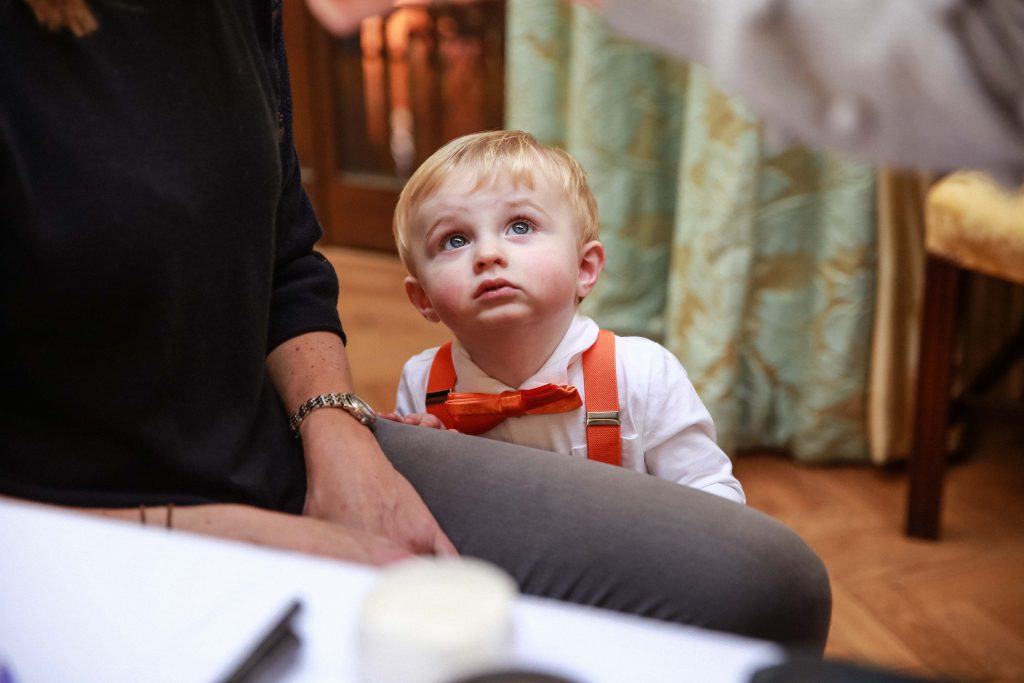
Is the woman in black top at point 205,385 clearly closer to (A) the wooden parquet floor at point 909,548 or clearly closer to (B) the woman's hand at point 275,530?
(B) the woman's hand at point 275,530

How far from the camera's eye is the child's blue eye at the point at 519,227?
2.90 feet

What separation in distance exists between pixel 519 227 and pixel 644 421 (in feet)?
0.71

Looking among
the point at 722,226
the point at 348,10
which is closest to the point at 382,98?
the point at 722,226

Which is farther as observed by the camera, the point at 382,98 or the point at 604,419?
the point at 382,98

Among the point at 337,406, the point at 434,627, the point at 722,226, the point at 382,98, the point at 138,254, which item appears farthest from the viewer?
the point at 382,98

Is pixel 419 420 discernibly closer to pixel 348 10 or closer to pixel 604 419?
pixel 604 419

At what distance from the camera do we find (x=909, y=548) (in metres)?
1.59

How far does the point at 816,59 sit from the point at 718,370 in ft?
5.03

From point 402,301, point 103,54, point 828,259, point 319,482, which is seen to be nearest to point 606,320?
point 828,259

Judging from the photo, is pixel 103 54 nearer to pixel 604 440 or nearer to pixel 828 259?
pixel 604 440

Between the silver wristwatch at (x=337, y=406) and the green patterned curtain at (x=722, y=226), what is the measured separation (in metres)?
1.06

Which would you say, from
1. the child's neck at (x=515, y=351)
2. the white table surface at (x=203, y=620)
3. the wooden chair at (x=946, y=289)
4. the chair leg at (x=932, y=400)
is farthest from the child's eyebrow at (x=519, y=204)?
the chair leg at (x=932, y=400)

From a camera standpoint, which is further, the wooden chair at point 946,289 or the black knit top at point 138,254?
the wooden chair at point 946,289

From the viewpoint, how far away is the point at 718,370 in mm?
1800
